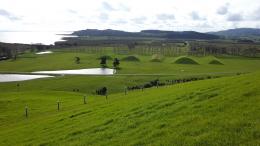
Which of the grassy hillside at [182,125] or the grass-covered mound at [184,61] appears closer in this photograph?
the grassy hillside at [182,125]

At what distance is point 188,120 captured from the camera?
15375 millimetres

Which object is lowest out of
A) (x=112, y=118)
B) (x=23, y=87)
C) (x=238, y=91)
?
(x=23, y=87)

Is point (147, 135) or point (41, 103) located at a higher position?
point (147, 135)

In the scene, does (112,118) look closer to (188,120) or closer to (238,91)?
(188,120)

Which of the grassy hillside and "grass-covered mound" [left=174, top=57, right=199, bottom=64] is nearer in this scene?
the grassy hillside

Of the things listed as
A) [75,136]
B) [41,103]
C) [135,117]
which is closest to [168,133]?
[135,117]

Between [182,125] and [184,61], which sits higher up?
[182,125]

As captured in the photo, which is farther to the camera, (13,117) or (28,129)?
(13,117)

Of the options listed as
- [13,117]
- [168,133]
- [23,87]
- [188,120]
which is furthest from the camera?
[23,87]

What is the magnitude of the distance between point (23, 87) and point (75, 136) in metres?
73.7

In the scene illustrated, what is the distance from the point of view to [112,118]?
2039 cm

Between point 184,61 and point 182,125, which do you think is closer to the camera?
point 182,125

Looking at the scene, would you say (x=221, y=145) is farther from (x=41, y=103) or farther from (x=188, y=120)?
(x=41, y=103)

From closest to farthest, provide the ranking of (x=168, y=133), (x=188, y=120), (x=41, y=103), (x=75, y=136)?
(x=168, y=133)
(x=188, y=120)
(x=75, y=136)
(x=41, y=103)
